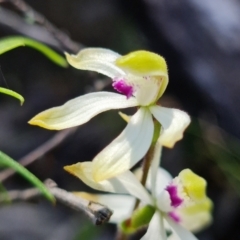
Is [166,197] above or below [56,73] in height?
below

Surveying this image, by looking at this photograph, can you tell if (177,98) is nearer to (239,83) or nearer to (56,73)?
(239,83)

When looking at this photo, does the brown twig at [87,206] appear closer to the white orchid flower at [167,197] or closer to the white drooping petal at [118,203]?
the white orchid flower at [167,197]

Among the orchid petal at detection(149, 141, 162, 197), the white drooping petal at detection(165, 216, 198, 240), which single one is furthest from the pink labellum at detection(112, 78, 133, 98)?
the white drooping petal at detection(165, 216, 198, 240)

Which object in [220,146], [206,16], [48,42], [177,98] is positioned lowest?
[220,146]

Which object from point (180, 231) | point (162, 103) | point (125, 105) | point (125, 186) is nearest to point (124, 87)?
point (125, 105)

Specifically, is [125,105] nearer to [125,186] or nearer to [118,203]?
[125,186]

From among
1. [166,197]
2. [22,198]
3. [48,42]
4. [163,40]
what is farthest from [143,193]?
[163,40]

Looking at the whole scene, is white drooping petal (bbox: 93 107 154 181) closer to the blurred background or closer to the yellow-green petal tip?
the yellow-green petal tip
